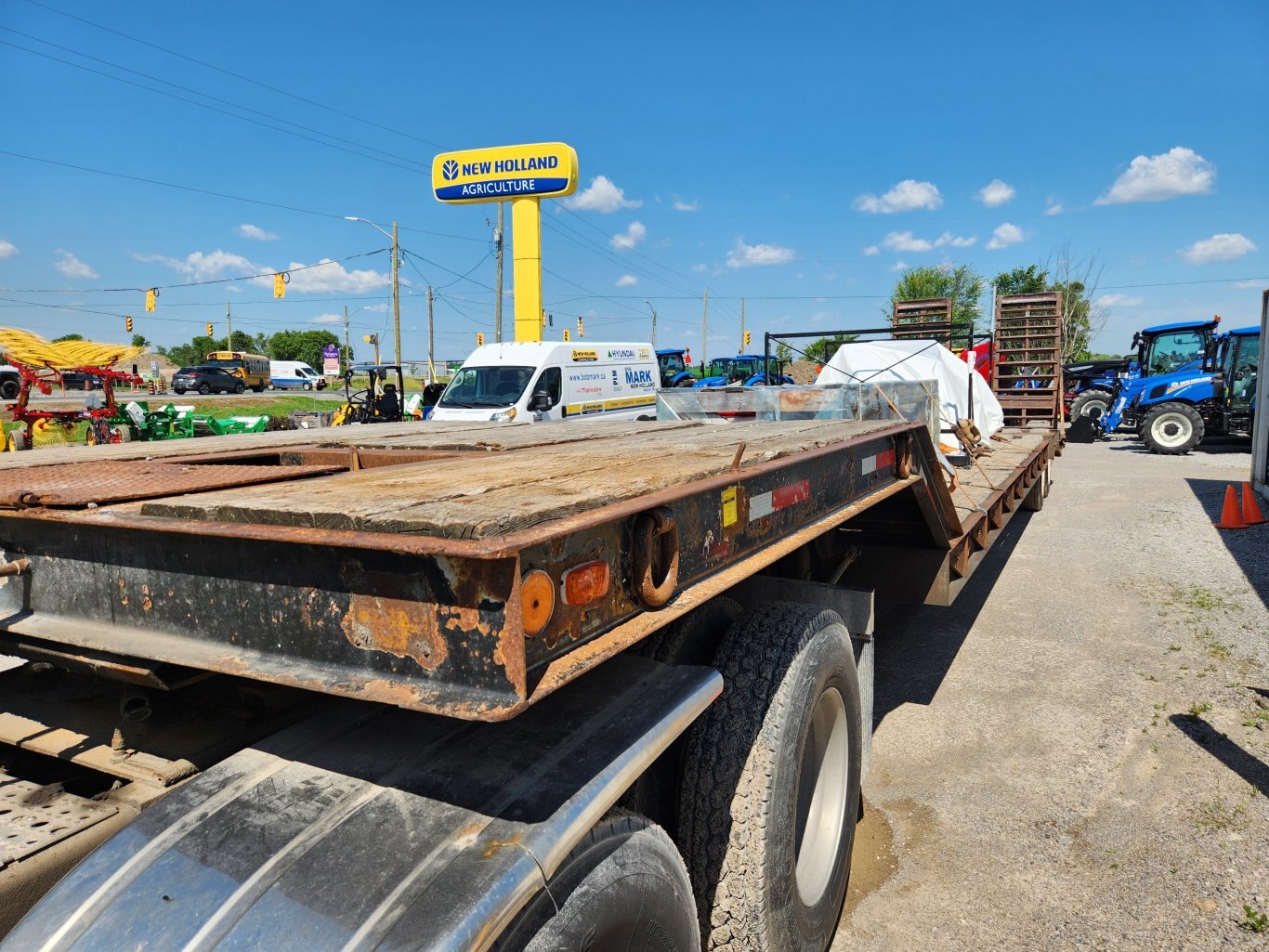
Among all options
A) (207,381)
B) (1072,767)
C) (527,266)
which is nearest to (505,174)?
(527,266)

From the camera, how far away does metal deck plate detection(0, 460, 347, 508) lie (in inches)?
63.2

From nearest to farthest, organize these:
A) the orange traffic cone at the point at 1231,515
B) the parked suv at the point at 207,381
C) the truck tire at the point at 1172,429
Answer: the orange traffic cone at the point at 1231,515 → the truck tire at the point at 1172,429 → the parked suv at the point at 207,381

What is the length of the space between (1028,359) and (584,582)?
14.7m

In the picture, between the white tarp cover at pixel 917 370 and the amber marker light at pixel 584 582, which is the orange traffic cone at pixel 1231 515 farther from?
the amber marker light at pixel 584 582

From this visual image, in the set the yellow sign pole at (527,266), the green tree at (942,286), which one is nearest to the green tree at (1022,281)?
the green tree at (942,286)

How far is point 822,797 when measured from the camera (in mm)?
2770

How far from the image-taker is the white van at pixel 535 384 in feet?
48.9

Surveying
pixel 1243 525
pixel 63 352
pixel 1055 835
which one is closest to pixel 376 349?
pixel 63 352

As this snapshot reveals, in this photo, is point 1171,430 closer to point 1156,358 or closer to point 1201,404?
point 1201,404

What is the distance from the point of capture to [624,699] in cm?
167

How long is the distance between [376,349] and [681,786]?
53.9 m

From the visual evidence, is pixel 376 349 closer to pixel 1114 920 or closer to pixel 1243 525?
pixel 1243 525

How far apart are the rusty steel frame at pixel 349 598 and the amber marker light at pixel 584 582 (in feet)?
0.05

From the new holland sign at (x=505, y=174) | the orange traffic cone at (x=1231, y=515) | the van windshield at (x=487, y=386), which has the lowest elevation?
the orange traffic cone at (x=1231, y=515)
